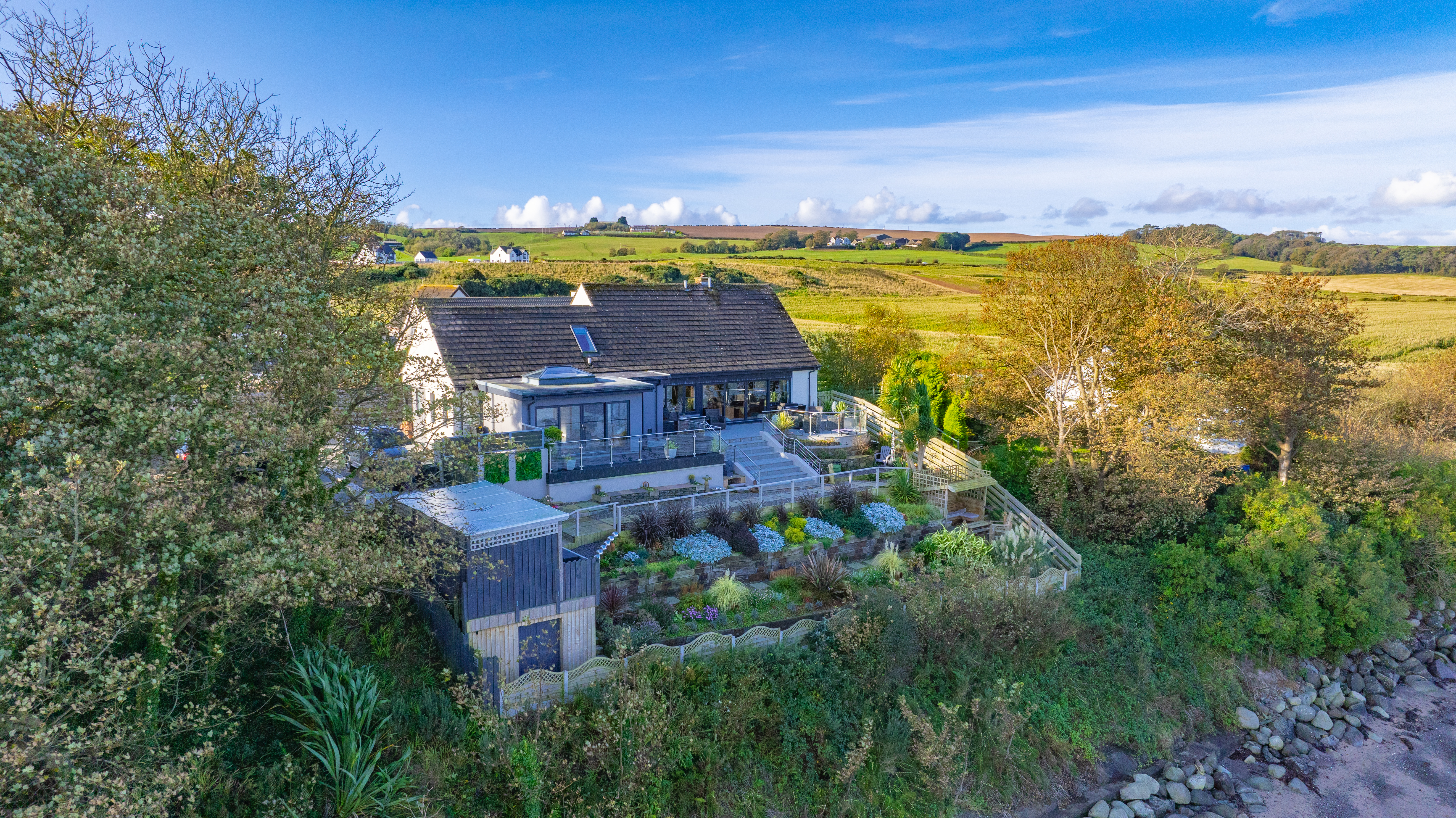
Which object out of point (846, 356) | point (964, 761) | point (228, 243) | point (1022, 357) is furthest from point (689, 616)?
point (846, 356)

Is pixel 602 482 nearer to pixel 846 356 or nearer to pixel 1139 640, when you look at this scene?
pixel 1139 640

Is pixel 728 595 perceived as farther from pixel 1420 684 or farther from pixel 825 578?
pixel 1420 684

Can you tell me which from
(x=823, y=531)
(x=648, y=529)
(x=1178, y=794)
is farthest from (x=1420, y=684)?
(x=648, y=529)

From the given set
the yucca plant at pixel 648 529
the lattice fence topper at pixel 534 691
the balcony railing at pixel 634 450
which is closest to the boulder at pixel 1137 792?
the yucca plant at pixel 648 529

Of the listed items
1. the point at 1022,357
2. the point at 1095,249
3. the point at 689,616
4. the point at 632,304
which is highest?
the point at 1095,249

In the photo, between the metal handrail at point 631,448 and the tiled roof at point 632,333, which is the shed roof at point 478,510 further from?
the tiled roof at point 632,333

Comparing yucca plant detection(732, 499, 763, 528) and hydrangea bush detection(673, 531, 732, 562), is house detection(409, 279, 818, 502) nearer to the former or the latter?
yucca plant detection(732, 499, 763, 528)
